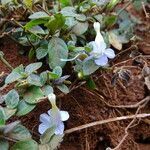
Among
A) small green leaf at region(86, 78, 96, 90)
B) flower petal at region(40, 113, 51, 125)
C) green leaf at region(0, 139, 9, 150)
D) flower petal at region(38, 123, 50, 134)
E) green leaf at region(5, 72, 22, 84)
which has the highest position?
green leaf at region(5, 72, 22, 84)

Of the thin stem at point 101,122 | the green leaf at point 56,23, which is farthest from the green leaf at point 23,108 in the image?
the green leaf at point 56,23

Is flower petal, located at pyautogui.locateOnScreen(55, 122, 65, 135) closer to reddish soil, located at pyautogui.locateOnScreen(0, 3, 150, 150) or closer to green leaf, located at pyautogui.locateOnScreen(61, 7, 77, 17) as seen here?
reddish soil, located at pyautogui.locateOnScreen(0, 3, 150, 150)

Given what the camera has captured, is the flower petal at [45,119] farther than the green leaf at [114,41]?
No

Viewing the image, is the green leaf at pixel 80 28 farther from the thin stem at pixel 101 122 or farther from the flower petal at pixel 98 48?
→ the thin stem at pixel 101 122

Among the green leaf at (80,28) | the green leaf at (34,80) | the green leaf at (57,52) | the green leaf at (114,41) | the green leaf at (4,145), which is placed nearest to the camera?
the green leaf at (4,145)

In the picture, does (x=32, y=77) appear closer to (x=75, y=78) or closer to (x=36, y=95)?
(x=36, y=95)

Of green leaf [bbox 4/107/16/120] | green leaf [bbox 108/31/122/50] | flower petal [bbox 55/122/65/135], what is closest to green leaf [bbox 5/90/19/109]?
green leaf [bbox 4/107/16/120]
